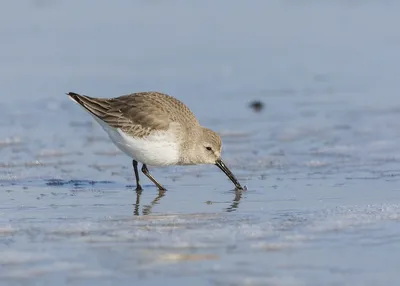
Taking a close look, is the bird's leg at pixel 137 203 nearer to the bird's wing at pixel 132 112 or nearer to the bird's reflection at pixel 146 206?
the bird's reflection at pixel 146 206

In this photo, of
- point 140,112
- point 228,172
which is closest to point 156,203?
point 228,172

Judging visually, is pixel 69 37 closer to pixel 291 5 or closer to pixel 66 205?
pixel 291 5

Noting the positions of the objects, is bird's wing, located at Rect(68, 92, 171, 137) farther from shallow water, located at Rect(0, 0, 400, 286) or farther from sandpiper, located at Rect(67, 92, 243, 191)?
shallow water, located at Rect(0, 0, 400, 286)

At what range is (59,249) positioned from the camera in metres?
6.19

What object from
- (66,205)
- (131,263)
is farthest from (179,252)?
(66,205)

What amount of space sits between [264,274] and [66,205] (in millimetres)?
2478

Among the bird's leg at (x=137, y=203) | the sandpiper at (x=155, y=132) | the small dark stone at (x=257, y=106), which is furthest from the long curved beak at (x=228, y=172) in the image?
the small dark stone at (x=257, y=106)

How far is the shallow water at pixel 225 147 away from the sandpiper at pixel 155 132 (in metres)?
0.26

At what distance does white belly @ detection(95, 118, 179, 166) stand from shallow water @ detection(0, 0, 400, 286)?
275 millimetres

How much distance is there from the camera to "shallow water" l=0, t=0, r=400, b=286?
5953mm

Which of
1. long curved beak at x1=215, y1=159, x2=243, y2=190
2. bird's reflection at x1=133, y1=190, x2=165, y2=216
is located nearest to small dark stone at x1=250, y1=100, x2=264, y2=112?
long curved beak at x1=215, y1=159, x2=243, y2=190

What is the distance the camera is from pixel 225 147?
32.8 feet

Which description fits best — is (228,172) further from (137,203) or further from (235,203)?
(137,203)

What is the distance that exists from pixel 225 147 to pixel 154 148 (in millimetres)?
1686
